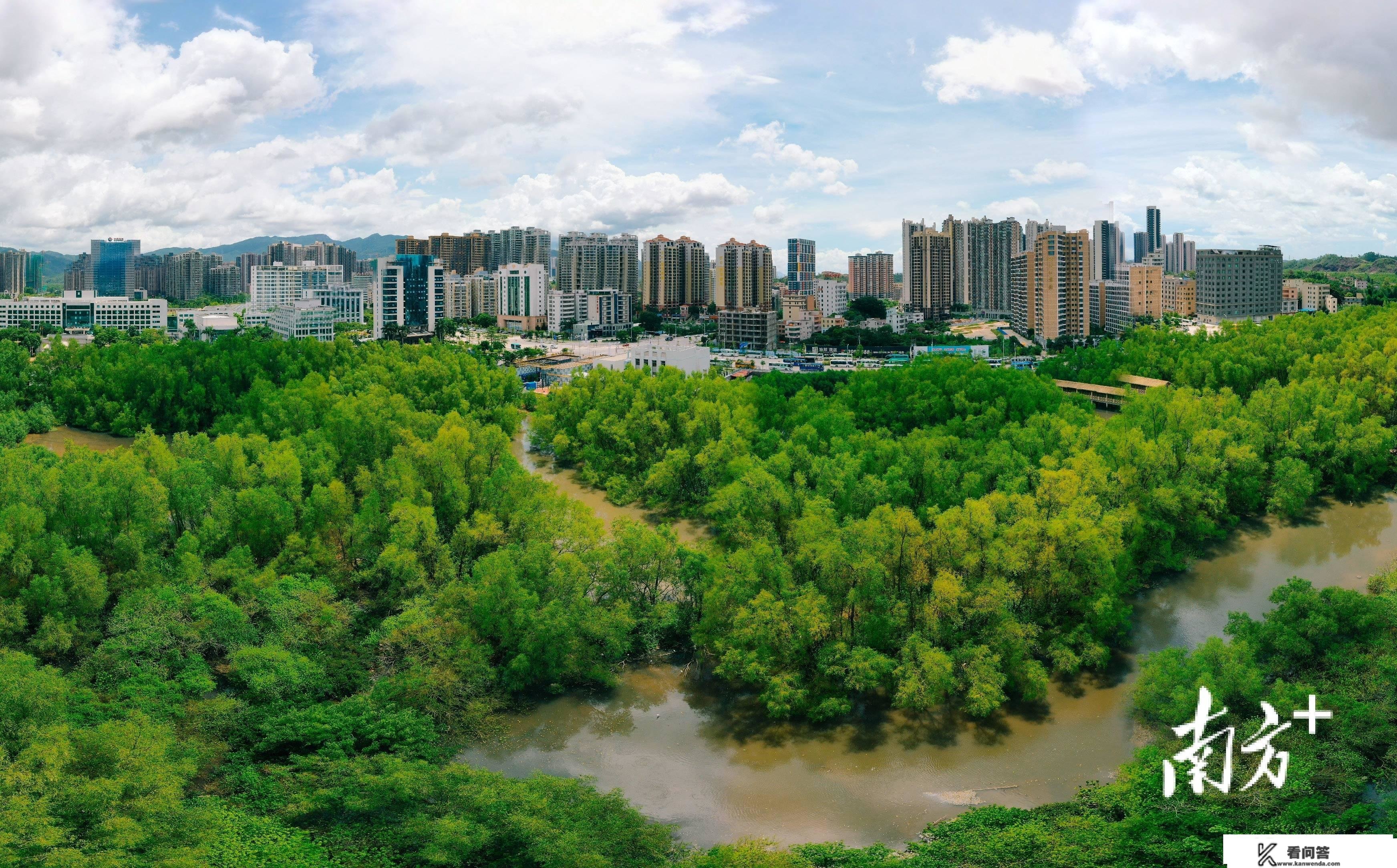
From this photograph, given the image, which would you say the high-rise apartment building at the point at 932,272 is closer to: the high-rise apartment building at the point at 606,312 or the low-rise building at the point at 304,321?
the high-rise apartment building at the point at 606,312

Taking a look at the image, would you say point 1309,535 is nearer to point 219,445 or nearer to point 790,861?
point 790,861

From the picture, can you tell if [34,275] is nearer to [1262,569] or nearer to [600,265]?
[600,265]

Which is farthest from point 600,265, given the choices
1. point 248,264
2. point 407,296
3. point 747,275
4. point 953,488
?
point 953,488

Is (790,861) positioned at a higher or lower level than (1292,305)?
lower

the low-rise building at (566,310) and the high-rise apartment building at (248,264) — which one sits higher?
the high-rise apartment building at (248,264)

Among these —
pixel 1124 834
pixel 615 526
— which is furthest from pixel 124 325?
pixel 1124 834

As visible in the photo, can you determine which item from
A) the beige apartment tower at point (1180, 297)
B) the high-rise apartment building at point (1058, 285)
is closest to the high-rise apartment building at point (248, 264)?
the high-rise apartment building at point (1058, 285)
